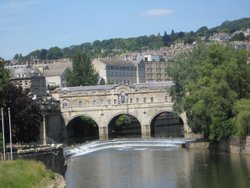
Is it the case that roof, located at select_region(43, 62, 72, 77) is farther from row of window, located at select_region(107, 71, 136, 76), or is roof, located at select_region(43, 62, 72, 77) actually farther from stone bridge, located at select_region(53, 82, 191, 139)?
stone bridge, located at select_region(53, 82, 191, 139)

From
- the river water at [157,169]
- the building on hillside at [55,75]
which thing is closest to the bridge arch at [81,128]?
the river water at [157,169]

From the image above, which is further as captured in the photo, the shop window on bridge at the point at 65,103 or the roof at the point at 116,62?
the roof at the point at 116,62

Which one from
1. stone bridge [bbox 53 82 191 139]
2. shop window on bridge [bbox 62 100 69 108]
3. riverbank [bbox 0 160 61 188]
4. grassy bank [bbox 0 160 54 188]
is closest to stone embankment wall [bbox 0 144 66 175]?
riverbank [bbox 0 160 61 188]

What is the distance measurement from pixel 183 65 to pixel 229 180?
3028cm

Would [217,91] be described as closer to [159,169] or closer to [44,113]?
[159,169]

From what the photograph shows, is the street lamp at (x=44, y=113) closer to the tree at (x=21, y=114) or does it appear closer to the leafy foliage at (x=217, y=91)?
the tree at (x=21, y=114)

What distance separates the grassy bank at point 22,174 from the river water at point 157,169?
3.92m

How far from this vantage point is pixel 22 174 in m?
41.4

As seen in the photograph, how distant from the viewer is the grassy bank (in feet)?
129

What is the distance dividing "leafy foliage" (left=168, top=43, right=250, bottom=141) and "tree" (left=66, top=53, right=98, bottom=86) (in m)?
56.5

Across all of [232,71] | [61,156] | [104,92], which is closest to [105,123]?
[104,92]

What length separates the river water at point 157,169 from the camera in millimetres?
48312

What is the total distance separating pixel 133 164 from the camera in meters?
61.0

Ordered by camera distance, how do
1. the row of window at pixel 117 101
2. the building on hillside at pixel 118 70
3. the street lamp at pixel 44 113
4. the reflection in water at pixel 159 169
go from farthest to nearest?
the building on hillside at pixel 118 70 < the row of window at pixel 117 101 < the street lamp at pixel 44 113 < the reflection in water at pixel 159 169
